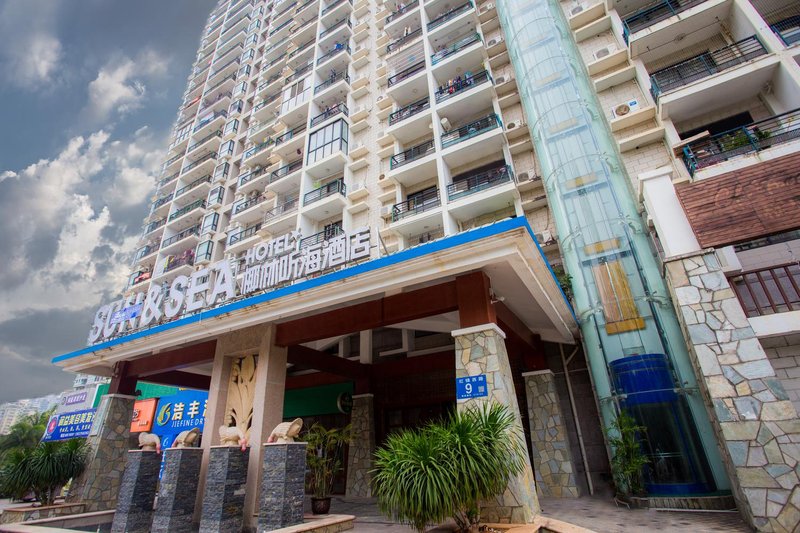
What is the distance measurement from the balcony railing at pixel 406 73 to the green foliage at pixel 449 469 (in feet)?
62.7

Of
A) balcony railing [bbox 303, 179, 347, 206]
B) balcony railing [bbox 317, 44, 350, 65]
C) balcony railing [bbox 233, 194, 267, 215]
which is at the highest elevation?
balcony railing [bbox 317, 44, 350, 65]

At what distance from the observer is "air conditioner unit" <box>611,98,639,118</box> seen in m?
13.6

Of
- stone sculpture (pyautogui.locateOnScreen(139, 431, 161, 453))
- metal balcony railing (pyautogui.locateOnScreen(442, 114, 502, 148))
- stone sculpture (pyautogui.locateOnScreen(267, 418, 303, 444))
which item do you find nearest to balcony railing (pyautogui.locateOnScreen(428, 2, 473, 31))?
metal balcony railing (pyautogui.locateOnScreen(442, 114, 502, 148))

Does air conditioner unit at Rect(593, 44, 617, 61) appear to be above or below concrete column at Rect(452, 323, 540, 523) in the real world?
above

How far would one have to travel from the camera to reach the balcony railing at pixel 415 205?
1686 cm

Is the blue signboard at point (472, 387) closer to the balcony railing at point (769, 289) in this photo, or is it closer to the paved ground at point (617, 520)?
the paved ground at point (617, 520)

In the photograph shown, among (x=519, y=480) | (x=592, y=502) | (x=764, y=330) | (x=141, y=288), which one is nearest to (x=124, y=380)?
(x=519, y=480)

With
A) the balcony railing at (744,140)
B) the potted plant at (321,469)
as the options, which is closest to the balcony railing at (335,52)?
the balcony railing at (744,140)

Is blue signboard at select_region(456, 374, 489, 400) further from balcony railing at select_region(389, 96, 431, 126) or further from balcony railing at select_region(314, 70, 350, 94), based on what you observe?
balcony railing at select_region(314, 70, 350, 94)

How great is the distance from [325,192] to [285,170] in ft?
14.7

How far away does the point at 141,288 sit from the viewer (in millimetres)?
28734

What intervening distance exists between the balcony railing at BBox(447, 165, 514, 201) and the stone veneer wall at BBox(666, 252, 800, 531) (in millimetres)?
8283

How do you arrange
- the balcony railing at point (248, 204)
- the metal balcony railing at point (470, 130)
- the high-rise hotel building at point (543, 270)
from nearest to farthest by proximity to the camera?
the high-rise hotel building at point (543, 270), the metal balcony railing at point (470, 130), the balcony railing at point (248, 204)

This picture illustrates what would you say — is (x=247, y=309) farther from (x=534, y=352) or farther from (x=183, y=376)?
(x=534, y=352)
